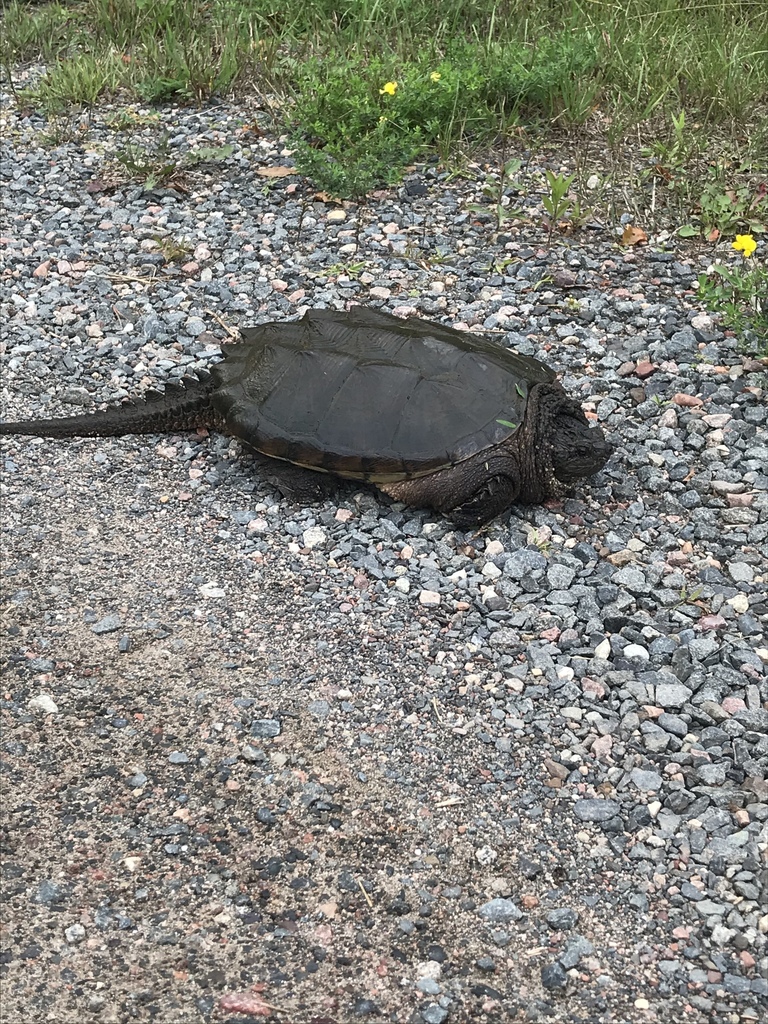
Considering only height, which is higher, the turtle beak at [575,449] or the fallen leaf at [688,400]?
the turtle beak at [575,449]

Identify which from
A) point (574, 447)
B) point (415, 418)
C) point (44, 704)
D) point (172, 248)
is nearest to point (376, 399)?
point (415, 418)

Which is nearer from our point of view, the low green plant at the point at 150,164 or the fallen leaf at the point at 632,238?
the fallen leaf at the point at 632,238

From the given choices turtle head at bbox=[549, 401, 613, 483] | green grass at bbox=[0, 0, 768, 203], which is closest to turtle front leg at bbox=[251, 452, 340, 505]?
turtle head at bbox=[549, 401, 613, 483]

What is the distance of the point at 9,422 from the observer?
3.80 m

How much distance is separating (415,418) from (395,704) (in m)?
0.91

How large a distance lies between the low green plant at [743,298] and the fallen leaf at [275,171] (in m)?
2.11

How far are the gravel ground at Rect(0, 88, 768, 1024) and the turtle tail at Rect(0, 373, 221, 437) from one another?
0.19ft

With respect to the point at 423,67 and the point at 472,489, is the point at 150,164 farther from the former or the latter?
the point at 472,489

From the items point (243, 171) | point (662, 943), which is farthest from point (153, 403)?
point (662, 943)

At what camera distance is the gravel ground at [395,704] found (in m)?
2.09

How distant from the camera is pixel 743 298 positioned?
153 inches

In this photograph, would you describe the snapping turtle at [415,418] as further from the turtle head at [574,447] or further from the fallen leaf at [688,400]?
the fallen leaf at [688,400]

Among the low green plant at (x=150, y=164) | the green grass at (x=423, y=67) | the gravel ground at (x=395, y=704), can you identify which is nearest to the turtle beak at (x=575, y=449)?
the gravel ground at (x=395, y=704)

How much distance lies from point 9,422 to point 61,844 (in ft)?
6.32
